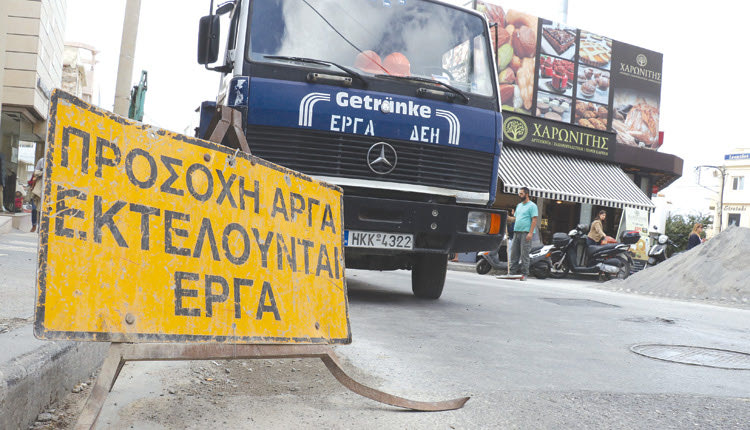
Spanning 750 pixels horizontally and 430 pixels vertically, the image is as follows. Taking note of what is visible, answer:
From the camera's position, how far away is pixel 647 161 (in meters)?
23.5

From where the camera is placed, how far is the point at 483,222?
577 centimetres

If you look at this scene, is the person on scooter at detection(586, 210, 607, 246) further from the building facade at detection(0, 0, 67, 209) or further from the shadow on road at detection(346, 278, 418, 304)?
the building facade at detection(0, 0, 67, 209)

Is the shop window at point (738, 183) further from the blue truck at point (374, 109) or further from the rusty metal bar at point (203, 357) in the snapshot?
the rusty metal bar at point (203, 357)

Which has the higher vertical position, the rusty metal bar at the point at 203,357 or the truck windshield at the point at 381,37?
the truck windshield at the point at 381,37

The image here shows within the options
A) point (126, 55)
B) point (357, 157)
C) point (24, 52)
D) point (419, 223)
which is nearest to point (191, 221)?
point (357, 157)

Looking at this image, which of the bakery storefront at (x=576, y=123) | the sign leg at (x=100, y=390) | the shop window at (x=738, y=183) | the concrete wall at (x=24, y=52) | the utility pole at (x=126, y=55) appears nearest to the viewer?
the sign leg at (x=100, y=390)

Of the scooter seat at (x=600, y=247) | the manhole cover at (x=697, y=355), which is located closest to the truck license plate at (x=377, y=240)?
the manhole cover at (x=697, y=355)

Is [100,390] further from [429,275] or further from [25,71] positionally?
[25,71]

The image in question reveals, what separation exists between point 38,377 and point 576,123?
77.2 feet

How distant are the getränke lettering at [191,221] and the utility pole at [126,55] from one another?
9.35 meters

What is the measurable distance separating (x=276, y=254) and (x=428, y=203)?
9.79 ft

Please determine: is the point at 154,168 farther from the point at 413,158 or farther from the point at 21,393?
the point at 413,158

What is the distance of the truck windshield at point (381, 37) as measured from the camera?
5379mm

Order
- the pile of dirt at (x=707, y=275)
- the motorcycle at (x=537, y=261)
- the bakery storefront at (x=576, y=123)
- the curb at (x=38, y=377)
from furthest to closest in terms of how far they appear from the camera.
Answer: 1. the bakery storefront at (x=576, y=123)
2. the motorcycle at (x=537, y=261)
3. the pile of dirt at (x=707, y=275)
4. the curb at (x=38, y=377)
